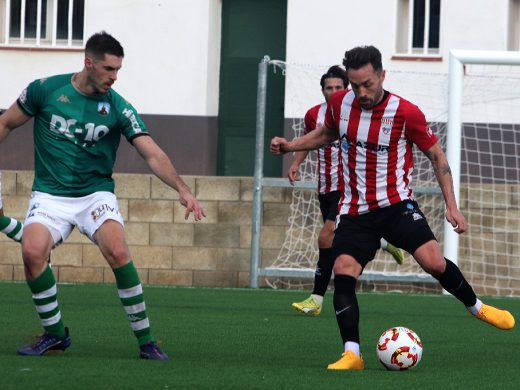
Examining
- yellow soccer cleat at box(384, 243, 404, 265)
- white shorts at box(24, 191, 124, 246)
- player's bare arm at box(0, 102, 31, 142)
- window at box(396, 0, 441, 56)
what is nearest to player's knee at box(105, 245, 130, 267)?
white shorts at box(24, 191, 124, 246)

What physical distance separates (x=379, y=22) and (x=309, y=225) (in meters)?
2.98

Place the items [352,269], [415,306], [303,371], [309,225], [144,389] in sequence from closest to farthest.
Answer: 1. [144,389]
2. [303,371]
3. [352,269]
4. [415,306]
5. [309,225]

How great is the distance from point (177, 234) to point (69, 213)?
8.59 metres

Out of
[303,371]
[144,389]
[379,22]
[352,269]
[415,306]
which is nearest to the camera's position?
[144,389]

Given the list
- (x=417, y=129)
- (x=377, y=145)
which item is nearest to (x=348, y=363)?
(x=377, y=145)

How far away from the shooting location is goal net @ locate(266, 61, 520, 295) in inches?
639

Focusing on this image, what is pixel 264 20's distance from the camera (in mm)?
18828

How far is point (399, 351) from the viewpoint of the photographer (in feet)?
25.6

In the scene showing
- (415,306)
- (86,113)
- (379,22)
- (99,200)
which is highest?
(379,22)

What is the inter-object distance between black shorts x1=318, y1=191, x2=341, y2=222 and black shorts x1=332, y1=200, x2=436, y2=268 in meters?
3.77

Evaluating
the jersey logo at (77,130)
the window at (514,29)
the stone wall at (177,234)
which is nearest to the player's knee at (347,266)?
the jersey logo at (77,130)

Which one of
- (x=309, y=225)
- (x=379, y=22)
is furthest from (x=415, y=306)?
(x=379, y=22)

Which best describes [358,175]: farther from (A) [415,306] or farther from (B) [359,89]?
(A) [415,306]

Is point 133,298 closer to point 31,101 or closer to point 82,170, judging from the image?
point 82,170
